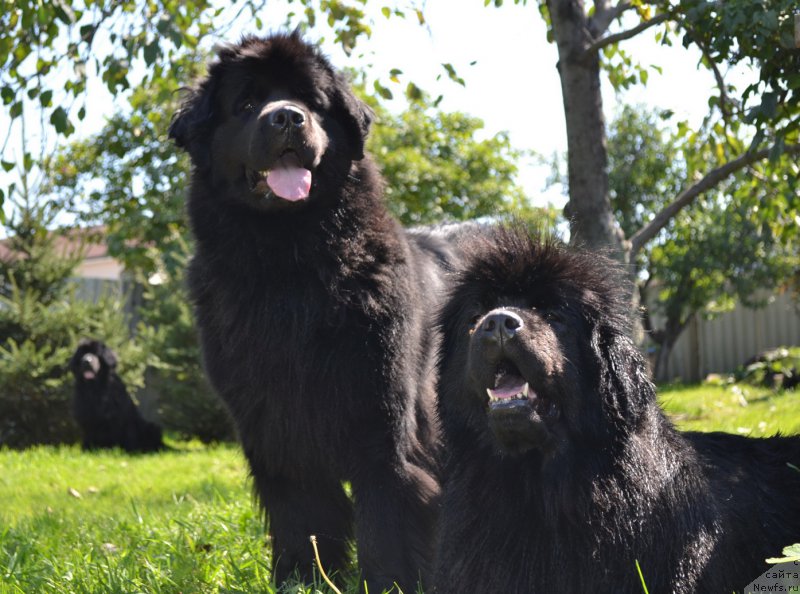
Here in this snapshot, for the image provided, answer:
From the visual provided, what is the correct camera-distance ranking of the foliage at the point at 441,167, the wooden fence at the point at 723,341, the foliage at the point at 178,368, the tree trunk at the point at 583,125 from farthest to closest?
1. the wooden fence at the point at 723,341
2. the foliage at the point at 441,167
3. the foliage at the point at 178,368
4. the tree trunk at the point at 583,125

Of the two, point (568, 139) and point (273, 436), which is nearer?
point (273, 436)

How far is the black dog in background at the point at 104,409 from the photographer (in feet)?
38.0

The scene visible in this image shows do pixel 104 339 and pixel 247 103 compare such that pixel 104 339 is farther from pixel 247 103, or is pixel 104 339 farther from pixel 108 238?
pixel 247 103

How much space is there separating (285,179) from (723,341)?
2034 cm

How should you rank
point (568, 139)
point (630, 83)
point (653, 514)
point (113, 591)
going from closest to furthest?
point (653, 514)
point (113, 591)
point (568, 139)
point (630, 83)

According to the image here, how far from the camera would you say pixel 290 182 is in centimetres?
370

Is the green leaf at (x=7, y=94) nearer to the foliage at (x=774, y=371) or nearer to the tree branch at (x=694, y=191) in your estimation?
the tree branch at (x=694, y=191)

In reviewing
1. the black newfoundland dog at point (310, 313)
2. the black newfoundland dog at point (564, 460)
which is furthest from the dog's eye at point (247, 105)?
the black newfoundland dog at point (564, 460)

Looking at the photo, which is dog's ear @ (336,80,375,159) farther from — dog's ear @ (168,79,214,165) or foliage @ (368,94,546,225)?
foliage @ (368,94,546,225)

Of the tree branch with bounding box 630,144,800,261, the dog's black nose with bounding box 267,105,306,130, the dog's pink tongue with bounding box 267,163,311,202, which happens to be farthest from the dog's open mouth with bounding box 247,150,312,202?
the tree branch with bounding box 630,144,800,261

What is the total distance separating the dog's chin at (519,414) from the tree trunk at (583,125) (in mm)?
2306

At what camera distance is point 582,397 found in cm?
285

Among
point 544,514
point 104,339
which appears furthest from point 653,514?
point 104,339

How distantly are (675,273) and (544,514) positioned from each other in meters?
17.3
